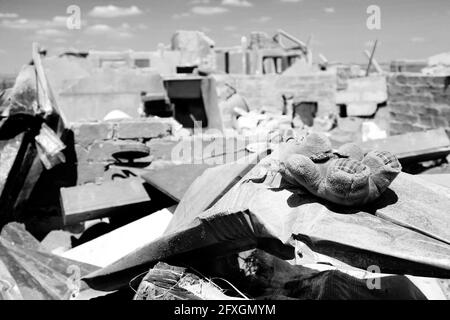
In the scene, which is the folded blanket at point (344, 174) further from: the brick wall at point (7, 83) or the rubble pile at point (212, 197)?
the brick wall at point (7, 83)

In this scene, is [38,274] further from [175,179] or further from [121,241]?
[175,179]

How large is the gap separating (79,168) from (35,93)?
949 millimetres

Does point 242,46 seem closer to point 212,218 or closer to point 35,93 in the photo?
point 35,93

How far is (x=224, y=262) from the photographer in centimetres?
269

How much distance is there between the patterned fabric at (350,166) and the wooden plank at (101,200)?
2.40m

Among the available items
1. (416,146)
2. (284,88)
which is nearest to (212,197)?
(416,146)

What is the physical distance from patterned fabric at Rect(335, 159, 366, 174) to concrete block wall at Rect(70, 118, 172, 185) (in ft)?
11.7

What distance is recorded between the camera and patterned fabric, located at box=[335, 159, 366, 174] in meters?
1.84

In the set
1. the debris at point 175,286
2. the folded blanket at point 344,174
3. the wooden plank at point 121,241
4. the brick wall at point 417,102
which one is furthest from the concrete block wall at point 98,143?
the brick wall at point 417,102

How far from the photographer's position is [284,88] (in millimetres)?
13336

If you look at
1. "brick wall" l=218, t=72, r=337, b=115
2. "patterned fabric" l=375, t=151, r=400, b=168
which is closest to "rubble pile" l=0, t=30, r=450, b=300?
"patterned fabric" l=375, t=151, r=400, b=168

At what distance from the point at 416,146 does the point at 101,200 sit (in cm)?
297
